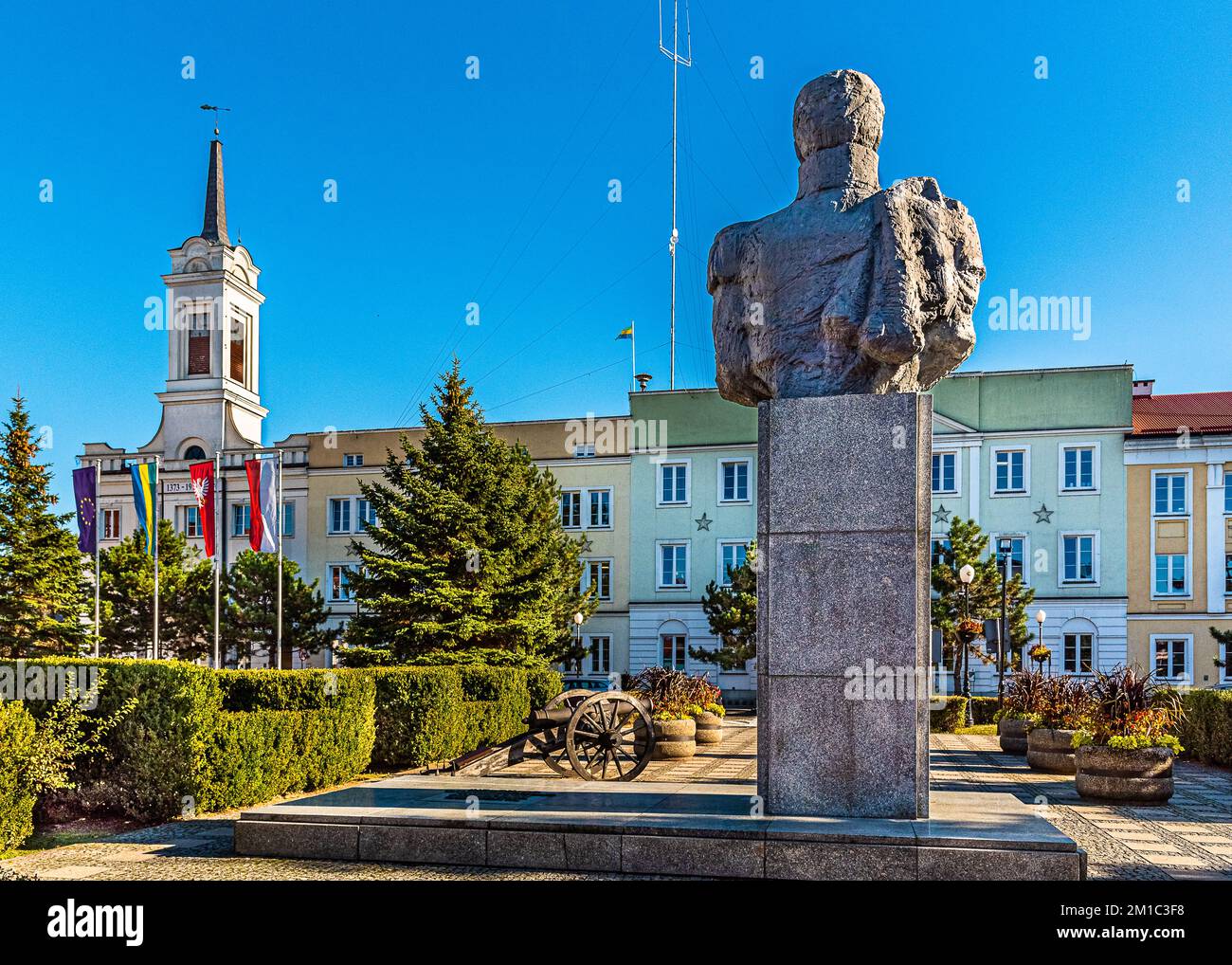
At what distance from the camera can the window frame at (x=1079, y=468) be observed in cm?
3953

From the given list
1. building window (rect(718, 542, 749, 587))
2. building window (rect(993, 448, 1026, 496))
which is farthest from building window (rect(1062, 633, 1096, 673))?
building window (rect(718, 542, 749, 587))

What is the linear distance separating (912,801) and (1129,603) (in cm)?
3615

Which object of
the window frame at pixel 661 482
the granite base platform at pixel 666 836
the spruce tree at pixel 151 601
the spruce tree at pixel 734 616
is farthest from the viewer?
the window frame at pixel 661 482

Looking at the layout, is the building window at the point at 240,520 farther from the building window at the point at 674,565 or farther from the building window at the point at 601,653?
the building window at the point at 674,565

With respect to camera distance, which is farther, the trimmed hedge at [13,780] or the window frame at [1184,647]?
the window frame at [1184,647]

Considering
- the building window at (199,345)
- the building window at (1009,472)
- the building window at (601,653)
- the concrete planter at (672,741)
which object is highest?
the building window at (199,345)

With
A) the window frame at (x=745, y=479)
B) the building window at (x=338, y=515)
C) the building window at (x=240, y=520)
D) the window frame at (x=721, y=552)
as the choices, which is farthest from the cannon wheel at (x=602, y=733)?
the building window at (x=240, y=520)

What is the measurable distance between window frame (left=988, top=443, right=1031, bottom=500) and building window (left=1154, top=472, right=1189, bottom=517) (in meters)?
4.42

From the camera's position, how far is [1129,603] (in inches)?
1548

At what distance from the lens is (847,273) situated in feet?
26.1

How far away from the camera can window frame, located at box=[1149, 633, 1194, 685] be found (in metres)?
38.9

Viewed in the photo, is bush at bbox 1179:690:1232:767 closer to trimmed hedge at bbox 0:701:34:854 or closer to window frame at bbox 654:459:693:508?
trimmed hedge at bbox 0:701:34:854

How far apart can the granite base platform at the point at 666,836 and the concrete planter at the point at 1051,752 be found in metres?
8.83
